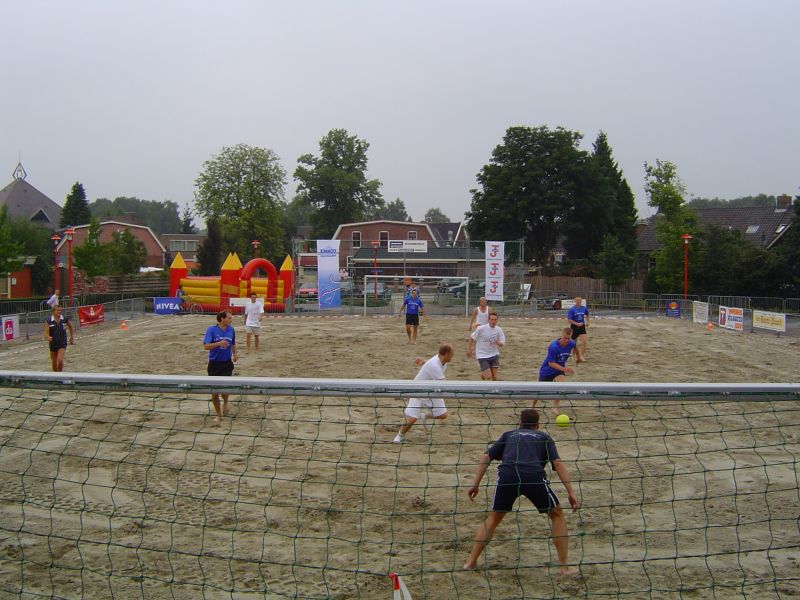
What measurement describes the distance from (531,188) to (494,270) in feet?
80.5

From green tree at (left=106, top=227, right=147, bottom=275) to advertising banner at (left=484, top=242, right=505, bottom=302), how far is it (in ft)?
93.3

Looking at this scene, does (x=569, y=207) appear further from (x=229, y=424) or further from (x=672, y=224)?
(x=229, y=424)

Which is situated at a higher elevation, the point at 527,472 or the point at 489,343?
the point at 489,343

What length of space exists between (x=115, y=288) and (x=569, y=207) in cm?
3513

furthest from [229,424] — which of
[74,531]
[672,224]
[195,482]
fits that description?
[672,224]

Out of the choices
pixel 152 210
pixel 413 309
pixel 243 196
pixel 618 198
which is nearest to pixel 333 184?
pixel 243 196

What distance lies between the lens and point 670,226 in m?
45.7

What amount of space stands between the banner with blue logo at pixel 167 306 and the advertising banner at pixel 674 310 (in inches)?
969

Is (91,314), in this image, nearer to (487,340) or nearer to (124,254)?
(487,340)

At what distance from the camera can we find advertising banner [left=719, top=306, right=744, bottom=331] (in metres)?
28.1

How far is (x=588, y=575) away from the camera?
5.66 metres

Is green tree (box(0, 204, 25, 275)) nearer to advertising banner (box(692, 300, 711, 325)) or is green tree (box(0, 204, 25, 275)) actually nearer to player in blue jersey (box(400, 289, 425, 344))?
player in blue jersey (box(400, 289, 425, 344))

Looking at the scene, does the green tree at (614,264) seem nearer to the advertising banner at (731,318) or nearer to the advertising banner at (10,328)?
the advertising banner at (731,318)

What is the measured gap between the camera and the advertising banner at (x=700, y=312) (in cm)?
3132
